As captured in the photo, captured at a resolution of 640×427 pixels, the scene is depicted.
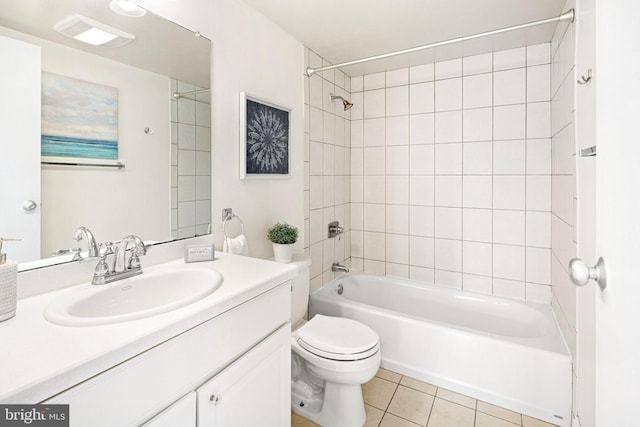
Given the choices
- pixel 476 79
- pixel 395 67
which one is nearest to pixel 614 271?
pixel 476 79

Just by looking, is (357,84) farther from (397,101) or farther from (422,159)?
(422,159)

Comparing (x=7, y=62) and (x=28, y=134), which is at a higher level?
(x=7, y=62)

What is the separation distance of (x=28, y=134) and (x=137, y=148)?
36cm

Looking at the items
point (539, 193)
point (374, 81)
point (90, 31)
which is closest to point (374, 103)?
point (374, 81)

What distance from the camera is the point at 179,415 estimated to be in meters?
0.87

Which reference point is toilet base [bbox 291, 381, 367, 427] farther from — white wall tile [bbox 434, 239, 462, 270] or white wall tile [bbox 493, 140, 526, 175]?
white wall tile [bbox 493, 140, 526, 175]

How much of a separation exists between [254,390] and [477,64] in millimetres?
2616

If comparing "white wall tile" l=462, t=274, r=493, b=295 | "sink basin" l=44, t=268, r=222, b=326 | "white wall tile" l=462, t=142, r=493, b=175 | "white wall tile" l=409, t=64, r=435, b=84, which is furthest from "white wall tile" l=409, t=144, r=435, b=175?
"sink basin" l=44, t=268, r=222, b=326

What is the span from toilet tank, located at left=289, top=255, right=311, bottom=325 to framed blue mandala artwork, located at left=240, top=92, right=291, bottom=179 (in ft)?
1.88

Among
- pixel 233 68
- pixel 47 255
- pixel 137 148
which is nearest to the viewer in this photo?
pixel 47 255

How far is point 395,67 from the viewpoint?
271cm

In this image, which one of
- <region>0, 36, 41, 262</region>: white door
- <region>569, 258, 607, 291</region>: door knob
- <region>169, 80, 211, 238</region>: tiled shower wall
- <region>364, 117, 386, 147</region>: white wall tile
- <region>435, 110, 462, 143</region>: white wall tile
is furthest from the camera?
<region>364, 117, 386, 147</region>: white wall tile

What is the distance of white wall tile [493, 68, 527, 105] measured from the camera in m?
2.32

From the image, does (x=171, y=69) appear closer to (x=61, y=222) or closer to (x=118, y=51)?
(x=118, y=51)
